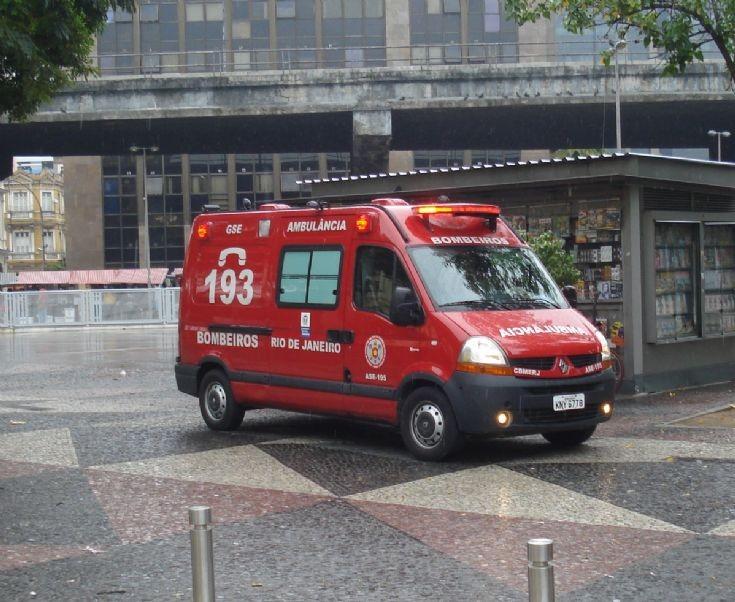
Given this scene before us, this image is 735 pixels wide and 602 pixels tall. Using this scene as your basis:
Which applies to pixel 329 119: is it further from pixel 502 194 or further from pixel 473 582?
pixel 473 582

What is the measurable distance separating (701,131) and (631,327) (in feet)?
119

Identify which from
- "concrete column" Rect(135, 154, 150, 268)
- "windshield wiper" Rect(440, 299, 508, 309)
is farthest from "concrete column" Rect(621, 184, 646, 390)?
"concrete column" Rect(135, 154, 150, 268)

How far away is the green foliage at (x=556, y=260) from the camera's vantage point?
15000 millimetres

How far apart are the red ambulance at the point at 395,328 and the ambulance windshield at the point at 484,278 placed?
1 centimetres

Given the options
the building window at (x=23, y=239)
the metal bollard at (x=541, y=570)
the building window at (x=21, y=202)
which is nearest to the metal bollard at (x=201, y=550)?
the metal bollard at (x=541, y=570)

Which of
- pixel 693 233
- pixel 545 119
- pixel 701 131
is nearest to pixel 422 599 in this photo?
pixel 693 233

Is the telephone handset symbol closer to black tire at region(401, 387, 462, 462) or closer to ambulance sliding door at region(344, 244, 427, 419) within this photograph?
ambulance sliding door at region(344, 244, 427, 419)

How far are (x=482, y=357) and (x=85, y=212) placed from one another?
71.6 metres

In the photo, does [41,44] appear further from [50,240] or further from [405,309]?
[50,240]

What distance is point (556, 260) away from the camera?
15.0m

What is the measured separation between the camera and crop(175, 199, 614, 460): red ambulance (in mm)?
9547

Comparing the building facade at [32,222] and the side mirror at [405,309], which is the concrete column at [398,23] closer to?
the building facade at [32,222]

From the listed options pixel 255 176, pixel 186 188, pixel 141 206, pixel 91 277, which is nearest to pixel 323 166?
pixel 255 176

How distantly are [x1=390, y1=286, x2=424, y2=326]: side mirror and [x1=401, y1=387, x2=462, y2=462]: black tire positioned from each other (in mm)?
580
